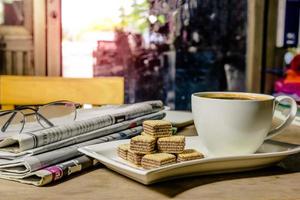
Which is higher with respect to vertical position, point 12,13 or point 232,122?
point 12,13

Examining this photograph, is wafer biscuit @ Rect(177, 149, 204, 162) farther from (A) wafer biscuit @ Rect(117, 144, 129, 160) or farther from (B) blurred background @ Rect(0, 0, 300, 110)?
(B) blurred background @ Rect(0, 0, 300, 110)

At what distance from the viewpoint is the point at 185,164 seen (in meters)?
0.54

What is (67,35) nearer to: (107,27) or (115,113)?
(107,27)

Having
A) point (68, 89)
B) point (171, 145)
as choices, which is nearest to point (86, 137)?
point (171, 145)

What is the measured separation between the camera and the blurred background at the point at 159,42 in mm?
2400

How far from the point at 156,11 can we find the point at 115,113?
1756 mm

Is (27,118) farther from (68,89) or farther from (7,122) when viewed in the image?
(68,89)

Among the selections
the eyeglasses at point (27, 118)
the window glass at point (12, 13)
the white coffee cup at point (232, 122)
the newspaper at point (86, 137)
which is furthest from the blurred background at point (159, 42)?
the white coffee cup at point (232, 122)

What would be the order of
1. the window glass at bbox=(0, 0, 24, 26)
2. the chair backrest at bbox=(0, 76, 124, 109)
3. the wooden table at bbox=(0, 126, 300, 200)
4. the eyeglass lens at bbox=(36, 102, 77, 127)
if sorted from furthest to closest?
the window glass at bbox=(0, 0, 24, 26)
the chair backrest at bbox=(0, 76, 124, 109)
the eyeglass lens at bbox=(36, 102, 77, 127)
the wooden table at bbox=(0, 126, 300, 200)

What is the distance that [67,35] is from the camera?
2439 mm

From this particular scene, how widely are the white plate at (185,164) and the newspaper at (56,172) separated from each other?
2cm

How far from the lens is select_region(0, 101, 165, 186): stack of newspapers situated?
21.1 inches

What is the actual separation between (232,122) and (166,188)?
0.48 feet

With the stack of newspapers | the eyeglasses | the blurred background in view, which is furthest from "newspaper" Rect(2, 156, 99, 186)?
the blurred background
